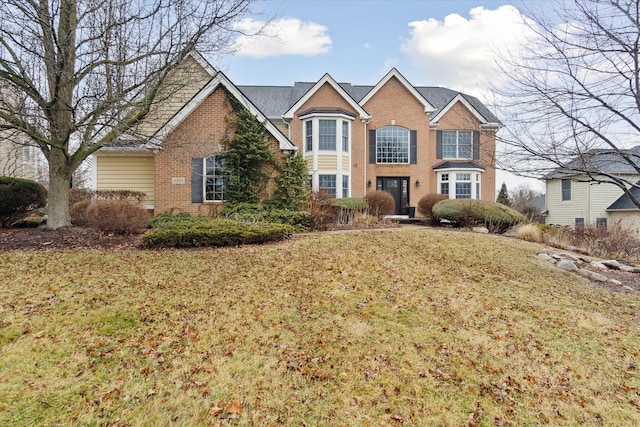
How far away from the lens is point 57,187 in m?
10.0

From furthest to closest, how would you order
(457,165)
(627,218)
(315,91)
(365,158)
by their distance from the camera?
1. (627,218)
2. (457,165)
3. (365,158)
4. (315,91)

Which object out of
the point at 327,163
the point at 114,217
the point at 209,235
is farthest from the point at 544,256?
the point at 114,217

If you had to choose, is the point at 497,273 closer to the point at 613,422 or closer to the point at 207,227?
the point at 613,422

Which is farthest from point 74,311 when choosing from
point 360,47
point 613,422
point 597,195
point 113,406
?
point 597,195

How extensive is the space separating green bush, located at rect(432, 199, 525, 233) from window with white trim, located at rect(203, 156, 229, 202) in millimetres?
8459

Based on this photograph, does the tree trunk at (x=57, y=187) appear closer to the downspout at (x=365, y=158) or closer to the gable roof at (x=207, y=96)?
the gable roof at (x=207, y=96)

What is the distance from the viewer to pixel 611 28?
6.69m

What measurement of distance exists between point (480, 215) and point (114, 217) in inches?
484

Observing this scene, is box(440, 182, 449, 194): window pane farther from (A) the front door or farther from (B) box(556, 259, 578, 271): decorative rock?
(B) box(556, 259, 578, 271): decorative rock

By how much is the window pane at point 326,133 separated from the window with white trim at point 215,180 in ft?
20.2

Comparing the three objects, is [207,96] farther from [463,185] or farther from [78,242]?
[463,185]

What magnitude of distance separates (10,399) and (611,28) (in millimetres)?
10166

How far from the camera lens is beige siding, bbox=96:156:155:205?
14945mm

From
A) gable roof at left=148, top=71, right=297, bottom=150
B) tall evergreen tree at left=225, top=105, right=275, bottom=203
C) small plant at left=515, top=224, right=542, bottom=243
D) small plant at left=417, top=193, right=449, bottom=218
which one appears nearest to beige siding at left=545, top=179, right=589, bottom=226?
small plant at left=417, top=193, right=449, bottom=218
